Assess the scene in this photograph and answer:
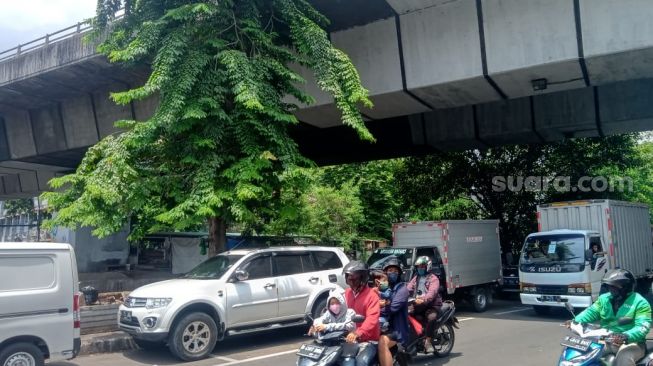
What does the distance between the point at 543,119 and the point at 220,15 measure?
8908 mm

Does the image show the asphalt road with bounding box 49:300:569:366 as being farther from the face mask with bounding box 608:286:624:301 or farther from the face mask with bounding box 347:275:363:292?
the face mask with bounding box 347:275:363:292

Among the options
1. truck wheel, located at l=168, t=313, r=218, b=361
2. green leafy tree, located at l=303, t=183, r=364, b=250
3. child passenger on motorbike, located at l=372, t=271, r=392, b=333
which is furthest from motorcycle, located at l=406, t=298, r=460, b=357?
green leafy tree, located at l=303, t=183, r=364, b=250

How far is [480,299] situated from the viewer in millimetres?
16578

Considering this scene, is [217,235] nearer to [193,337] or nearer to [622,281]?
[193,337]

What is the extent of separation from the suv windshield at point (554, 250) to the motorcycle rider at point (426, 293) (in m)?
6.51

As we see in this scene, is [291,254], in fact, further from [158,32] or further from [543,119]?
[543,119]

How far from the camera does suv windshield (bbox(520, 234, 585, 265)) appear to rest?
46.1 feet

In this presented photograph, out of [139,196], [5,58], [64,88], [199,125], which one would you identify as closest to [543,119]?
[199,125]

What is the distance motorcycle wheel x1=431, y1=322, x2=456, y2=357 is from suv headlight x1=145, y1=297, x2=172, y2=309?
15.1 feet

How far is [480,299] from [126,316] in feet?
34.6

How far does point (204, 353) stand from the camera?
983cm

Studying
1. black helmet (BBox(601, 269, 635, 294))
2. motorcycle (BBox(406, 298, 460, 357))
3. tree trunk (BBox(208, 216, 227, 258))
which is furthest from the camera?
tree trunk (BBox(208, 216, 227, 258))

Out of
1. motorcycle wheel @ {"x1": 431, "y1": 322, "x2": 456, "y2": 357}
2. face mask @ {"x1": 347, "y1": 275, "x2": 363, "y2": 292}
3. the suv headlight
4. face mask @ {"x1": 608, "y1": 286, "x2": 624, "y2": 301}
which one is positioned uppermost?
face mask @ {"x1": 347, "y1": 275, "x2": 363, "y2": 292}

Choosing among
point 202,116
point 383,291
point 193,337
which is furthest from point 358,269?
point 202,116
